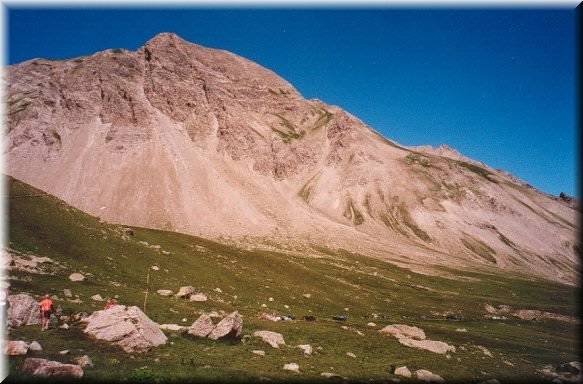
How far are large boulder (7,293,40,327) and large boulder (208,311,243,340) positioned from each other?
44.4 feet

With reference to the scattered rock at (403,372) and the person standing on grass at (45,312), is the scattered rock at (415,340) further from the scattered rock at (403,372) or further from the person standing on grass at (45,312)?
the person standing on grass at (45,312)

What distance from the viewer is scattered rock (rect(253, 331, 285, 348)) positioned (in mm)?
38344

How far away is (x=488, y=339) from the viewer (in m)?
62.1

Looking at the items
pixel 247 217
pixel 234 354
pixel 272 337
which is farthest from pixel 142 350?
pixel 247 217

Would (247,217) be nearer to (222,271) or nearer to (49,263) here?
(222,271)

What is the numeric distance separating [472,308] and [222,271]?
61625mm

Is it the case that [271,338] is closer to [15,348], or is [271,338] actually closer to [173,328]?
[173,328]

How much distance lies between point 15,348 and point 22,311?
25.6 ft

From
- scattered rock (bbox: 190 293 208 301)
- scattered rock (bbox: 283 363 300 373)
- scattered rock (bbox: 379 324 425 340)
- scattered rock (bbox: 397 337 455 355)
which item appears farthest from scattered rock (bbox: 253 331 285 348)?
scattered rock (bbox: 190 293 208 301)

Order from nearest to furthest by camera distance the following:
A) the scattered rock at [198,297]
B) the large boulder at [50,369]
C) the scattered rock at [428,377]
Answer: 1. the large boulder at [50,369]
2. the scattered rock at [428,377]
3. the scattered rock at [198,297]

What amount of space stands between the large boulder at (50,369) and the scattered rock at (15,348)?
11.1 feet

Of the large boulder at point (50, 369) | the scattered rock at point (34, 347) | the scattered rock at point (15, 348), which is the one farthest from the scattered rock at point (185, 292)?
the large boulder at point (50, 369)

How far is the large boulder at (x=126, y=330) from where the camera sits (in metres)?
30.7

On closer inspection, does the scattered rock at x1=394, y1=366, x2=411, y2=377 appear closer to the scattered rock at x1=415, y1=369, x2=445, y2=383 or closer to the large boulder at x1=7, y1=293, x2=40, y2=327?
the scattered rock at x1=415, y1=369, x2=445, y2=383
